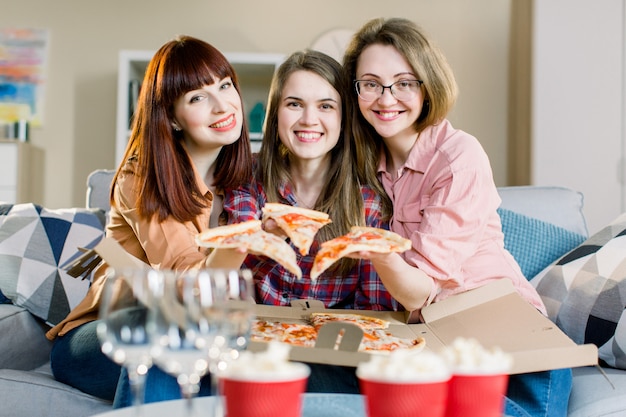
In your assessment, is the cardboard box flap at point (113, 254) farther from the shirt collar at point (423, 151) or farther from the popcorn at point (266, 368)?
the shirt collar at point (423, 151)

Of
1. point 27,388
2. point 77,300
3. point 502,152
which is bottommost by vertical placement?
point 27,388

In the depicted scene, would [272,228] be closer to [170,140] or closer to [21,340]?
[170,140]

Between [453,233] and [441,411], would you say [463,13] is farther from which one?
[441,411]

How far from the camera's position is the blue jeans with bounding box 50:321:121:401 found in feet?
5.53

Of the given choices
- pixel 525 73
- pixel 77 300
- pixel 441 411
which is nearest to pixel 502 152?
pixel 525 73

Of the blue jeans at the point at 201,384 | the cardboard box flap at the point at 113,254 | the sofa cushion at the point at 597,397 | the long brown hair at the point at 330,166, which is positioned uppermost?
the long brown hair at the point at 330,166

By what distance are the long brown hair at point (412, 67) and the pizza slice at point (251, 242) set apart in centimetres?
61

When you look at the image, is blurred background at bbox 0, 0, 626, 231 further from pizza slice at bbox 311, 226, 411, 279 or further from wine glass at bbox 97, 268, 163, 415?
wine glass at bbox 97, 268, 163, 415

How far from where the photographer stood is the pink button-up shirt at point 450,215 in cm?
165

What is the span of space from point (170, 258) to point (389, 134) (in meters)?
0.60

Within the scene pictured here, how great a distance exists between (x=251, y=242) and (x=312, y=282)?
574 mm

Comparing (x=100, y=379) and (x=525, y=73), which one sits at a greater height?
(x=525, y=73)

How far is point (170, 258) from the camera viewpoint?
169 cm

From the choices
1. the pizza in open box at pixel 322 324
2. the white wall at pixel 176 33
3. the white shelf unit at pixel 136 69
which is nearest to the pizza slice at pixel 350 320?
the pizza in open box at pixel 322 324
